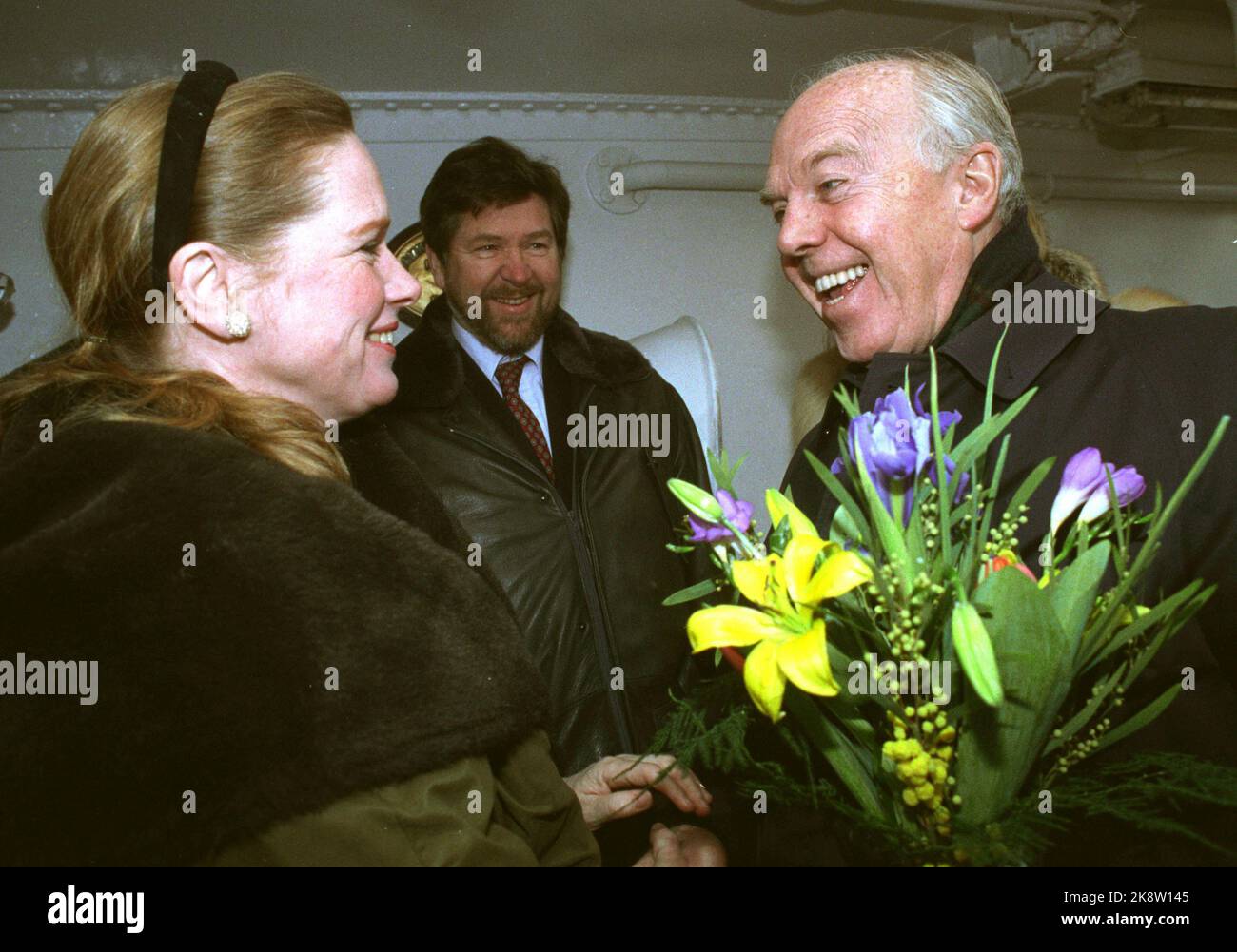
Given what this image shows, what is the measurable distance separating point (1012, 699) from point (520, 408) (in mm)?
1753

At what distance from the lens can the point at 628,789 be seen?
1.29 meters

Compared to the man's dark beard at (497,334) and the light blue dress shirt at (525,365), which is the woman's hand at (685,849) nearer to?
the light blue dress shirt at (525,365)

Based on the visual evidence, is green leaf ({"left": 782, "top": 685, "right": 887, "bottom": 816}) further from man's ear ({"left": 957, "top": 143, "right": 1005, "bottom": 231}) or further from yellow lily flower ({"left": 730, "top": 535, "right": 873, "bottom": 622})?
man's ear ({"left": 957, "top": 143, "right": 1005, "bottom": 231})

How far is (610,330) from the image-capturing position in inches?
134

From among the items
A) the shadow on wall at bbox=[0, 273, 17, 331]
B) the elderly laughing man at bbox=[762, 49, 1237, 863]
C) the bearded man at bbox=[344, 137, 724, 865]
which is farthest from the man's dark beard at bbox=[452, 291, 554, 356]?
the shadow on wall at bbox=[0, 273, 17, 331]

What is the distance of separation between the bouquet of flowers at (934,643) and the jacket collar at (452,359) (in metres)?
1.56

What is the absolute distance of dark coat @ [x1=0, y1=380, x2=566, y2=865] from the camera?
30.0 inches

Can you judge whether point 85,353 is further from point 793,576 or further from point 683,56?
point 683,56

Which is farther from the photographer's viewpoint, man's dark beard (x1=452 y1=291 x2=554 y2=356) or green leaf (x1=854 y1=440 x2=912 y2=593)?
man's dark beard (x1=452 y1=291 x2=554 y2=356)

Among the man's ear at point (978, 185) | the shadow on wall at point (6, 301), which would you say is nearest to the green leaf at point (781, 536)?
the man's ear at point (978, 185)

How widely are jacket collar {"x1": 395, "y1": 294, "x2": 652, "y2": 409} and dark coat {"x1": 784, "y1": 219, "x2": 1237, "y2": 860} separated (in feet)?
3.75

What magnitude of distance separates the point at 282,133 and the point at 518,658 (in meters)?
0.63

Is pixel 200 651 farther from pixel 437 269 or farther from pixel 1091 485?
pixel 437 269
